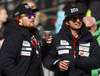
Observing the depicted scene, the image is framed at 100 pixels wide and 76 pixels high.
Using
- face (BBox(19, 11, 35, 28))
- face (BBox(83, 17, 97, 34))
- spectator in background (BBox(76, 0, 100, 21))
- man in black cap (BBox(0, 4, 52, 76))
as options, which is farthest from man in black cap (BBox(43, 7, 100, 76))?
spectator in background (BBox(76, 0, 100, 21))

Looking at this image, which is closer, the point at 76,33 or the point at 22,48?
the point at 22,48

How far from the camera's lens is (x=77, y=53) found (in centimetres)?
360

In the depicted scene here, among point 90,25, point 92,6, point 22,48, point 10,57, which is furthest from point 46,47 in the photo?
point 92,6

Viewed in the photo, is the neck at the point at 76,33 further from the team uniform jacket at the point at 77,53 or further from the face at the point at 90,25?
the face at the point at 90,25

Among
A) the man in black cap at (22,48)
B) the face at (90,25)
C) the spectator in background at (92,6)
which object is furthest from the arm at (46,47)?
the spectator in background at (92,6)

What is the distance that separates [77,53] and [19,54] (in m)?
0.93

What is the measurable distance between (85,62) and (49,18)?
5625 mm

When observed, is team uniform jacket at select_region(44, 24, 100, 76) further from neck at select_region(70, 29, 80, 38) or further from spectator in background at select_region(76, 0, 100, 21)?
spectator in background at select_region(76, 0, 100, 21)

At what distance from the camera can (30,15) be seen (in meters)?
3.55

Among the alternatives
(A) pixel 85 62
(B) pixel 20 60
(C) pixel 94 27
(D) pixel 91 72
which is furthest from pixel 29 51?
(C) pixel 94 27

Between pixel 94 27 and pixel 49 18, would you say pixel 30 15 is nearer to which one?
pixel 94 27

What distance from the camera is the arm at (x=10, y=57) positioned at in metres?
3.11

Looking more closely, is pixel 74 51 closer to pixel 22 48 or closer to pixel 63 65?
pixel 63 65

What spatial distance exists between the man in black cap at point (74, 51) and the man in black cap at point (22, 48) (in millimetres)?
187
